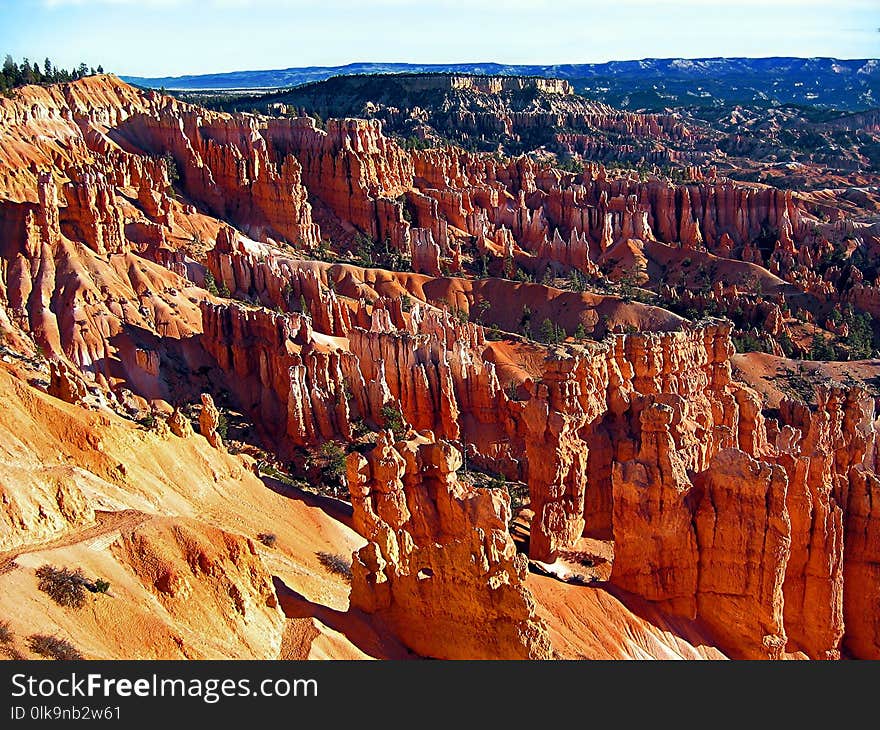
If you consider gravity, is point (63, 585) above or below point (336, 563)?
above

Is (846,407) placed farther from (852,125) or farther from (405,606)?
(852,125)

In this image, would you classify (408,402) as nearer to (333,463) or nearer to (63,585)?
(333,463)

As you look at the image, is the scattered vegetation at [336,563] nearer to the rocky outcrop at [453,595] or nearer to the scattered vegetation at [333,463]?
the rocky outcrop at [453,595]

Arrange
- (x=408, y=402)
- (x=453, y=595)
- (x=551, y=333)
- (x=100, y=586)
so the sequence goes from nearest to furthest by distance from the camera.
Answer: (x=100, y=586) → (x=453, y=595) → (x=408, y=402) → (x=551, y=333)

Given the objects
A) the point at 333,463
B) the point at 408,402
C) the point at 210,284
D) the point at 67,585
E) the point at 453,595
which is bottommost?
the point at 333,463

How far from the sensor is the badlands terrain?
16891 mm

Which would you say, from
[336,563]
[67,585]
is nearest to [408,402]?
[336,563]

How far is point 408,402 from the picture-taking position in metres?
40.9

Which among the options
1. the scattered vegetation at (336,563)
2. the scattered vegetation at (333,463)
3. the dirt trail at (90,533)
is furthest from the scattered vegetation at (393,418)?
the dirt trail at (90,533)

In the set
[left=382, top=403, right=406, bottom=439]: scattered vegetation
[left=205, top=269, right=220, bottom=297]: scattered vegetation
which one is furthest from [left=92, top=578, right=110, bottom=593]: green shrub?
[left=205, top=269, right=220, bottom=297]: scattered vegetation

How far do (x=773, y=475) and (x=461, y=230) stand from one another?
65.8 m

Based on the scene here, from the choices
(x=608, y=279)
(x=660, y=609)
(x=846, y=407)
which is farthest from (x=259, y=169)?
(x=660, y=609)

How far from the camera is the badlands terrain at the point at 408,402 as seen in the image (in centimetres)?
1689

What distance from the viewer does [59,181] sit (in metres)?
56.8
